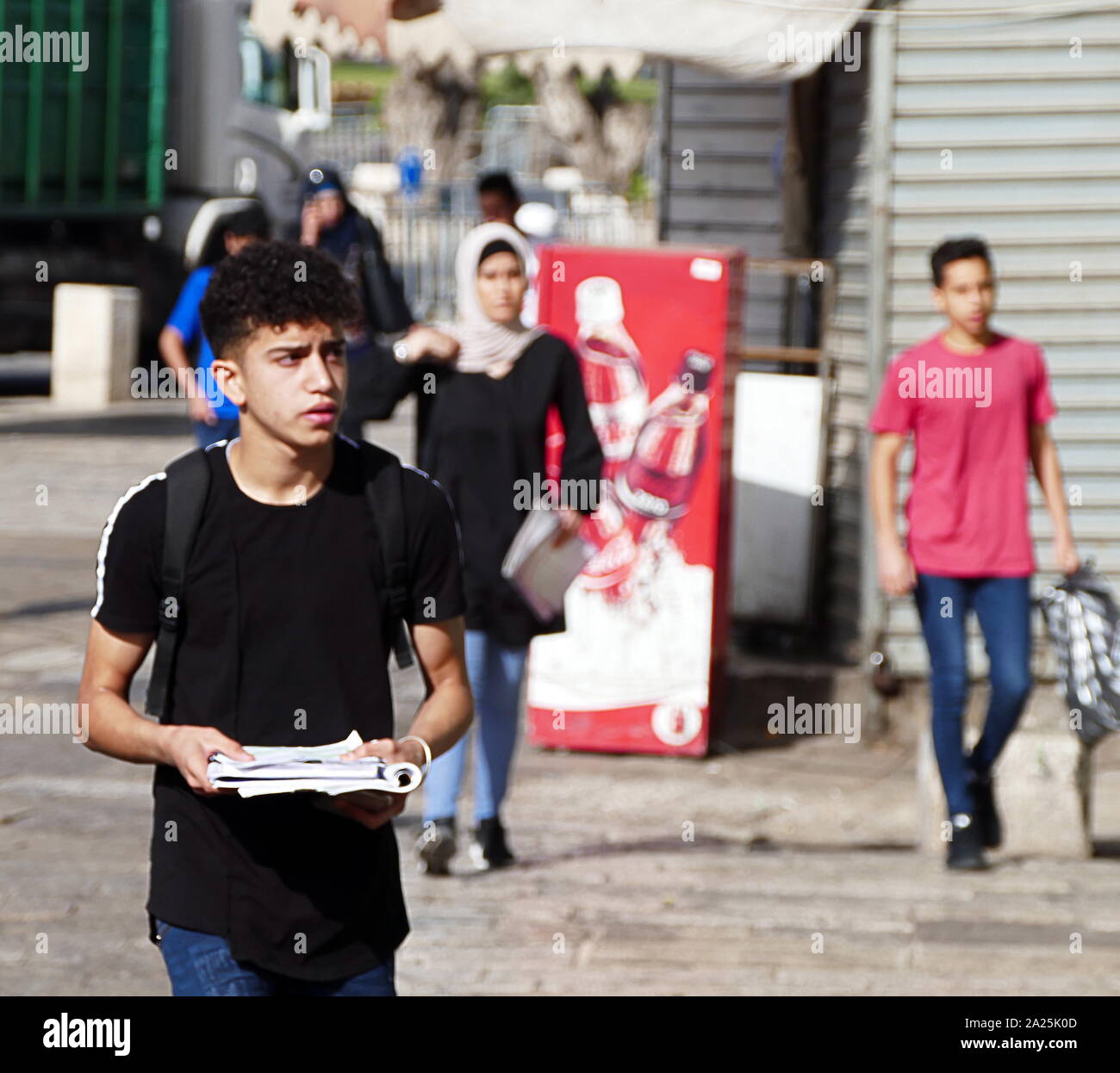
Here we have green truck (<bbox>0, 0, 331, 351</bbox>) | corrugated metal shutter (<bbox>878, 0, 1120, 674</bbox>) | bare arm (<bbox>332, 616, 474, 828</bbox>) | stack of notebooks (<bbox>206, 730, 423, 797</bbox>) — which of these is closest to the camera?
stack of notebooks (<bbox>206, 730, 423, 797</bbox>)

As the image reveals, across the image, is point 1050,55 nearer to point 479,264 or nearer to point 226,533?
point 479,264

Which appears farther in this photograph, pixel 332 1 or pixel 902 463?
pixel 332 1

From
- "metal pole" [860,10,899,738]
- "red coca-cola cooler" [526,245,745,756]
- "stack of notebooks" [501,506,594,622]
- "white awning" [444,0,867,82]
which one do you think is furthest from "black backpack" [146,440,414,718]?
"metal pole" [860,10,899,738]

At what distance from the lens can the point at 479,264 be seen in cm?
598

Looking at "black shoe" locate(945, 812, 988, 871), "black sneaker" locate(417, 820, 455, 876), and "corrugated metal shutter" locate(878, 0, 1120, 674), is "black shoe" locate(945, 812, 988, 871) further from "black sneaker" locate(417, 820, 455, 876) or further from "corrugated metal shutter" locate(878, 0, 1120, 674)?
"corrugated metal shutter" locate(878, 0, 1120, 674)

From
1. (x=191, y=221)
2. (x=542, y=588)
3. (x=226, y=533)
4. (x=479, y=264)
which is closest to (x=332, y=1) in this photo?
(x=479, y=264)

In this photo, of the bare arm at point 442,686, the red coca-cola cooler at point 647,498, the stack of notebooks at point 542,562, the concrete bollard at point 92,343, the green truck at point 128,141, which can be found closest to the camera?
the bare arm at point 442,686

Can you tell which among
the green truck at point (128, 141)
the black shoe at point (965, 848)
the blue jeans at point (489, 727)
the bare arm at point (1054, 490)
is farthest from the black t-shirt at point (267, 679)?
the green truck at point (128, 141)

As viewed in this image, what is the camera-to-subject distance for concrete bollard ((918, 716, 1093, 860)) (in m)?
6.21

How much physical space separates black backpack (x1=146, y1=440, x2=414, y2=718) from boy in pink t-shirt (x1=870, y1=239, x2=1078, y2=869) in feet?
10.5

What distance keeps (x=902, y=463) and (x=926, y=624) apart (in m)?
1.75

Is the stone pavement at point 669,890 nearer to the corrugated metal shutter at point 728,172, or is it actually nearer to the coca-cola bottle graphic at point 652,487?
the coca-cola bottle graphic at point 652,487

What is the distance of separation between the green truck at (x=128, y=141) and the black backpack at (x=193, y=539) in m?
16.2

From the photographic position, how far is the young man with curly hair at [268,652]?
295 cm
